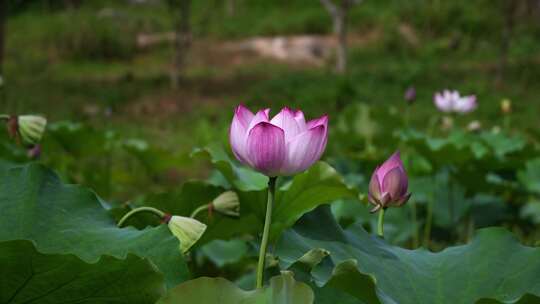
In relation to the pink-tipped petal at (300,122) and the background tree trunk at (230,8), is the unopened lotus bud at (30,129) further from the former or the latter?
the background tree trunk at (230,8)

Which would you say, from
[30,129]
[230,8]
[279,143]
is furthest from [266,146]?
[230,8]

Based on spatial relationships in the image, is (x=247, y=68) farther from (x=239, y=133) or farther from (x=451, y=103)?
(x=239, y=133)

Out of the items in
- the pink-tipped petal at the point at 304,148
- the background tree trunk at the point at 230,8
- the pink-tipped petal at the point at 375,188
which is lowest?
the background tree trunk at the point at 230,8

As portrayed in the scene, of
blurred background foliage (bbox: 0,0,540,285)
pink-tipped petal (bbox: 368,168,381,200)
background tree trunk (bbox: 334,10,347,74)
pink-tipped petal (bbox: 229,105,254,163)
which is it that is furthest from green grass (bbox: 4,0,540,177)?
pink-tipped petal (bbox: 229,105,254,163)

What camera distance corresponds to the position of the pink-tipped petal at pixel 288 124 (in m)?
0.75

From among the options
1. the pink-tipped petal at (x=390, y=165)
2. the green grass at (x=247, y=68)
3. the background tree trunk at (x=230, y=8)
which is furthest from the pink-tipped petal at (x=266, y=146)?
the background tree trunk at (x=230, y=8)

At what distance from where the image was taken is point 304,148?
0.73m

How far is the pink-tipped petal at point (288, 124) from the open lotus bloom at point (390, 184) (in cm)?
16

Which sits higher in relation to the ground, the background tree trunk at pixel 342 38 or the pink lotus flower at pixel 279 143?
the pink lotus flower at pixel 279 143

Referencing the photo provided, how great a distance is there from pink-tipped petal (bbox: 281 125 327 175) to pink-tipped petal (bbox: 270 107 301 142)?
0.5 inches

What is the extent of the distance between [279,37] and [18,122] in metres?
9.77

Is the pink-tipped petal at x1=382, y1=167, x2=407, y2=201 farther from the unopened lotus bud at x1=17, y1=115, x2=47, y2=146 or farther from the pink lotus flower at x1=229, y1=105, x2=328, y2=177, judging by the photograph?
the unopened lotus bud at x1=17, y1=115, x2=47, y2=146

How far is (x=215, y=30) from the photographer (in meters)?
11.3

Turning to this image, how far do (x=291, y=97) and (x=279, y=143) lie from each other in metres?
6.45
